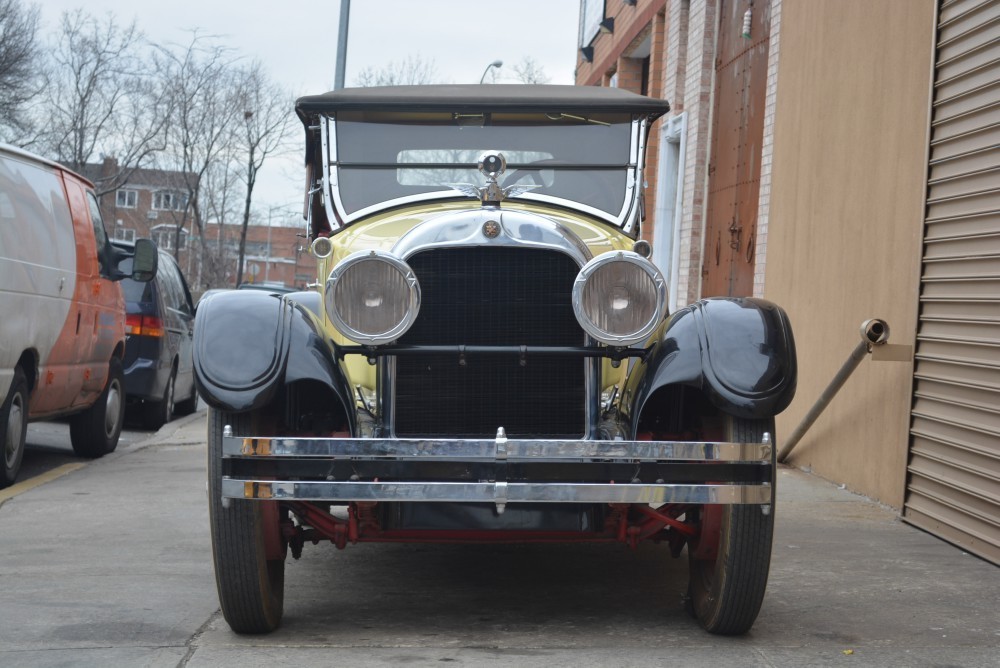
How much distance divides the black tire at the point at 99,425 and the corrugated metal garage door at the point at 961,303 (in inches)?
248

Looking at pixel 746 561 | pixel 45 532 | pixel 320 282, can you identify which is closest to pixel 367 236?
pixel 320 282

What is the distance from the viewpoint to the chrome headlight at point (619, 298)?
452cm

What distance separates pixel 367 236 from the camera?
18.4 ft

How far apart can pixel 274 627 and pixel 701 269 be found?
891 cm

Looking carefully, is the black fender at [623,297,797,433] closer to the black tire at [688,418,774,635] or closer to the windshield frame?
the black tire at [688,418,774,635]

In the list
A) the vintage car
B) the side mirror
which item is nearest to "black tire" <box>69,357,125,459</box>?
the side mirror

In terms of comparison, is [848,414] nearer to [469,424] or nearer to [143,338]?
[469,424]

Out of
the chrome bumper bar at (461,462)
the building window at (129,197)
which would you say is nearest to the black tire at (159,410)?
the chrome bumper bar at (461,462)

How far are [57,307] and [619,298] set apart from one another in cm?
533

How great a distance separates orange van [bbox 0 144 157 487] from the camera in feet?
25.7

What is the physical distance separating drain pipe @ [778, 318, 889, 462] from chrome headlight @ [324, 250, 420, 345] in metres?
3.93

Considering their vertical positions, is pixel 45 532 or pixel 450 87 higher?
pixel 450 87

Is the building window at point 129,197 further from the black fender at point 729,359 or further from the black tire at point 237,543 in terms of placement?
the black fender at point 729,359

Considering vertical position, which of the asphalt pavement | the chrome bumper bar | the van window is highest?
the van window
